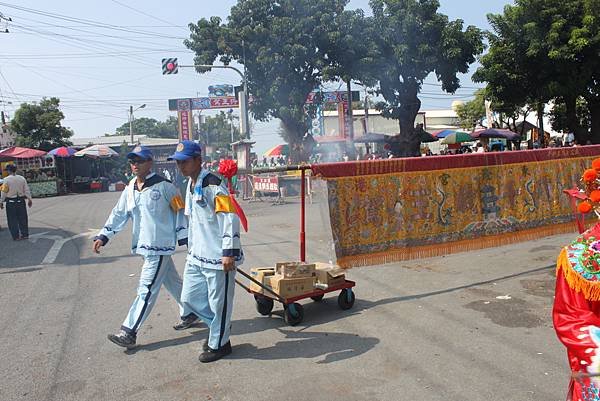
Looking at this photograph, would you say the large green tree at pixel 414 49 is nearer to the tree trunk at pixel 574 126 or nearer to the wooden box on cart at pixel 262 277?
the tree trunk at pixel 574 126

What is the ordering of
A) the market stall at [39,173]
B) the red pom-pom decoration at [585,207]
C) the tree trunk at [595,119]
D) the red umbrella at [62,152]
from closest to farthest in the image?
the red pom-pom decoration at [585,207]
the tree trunk at [595,119]
the red umbrella at [62,152]
the market stall at [39,173]

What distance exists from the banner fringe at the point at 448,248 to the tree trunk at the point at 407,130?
1814 centimetres

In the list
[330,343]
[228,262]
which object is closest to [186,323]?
[228,262]

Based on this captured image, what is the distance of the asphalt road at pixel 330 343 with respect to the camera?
4156 mm

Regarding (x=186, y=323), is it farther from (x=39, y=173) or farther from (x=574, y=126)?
(x=39, y=173)

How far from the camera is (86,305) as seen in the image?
6.78 meters

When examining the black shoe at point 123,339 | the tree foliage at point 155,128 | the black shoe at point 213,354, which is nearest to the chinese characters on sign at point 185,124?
the black shoe at point 123,339

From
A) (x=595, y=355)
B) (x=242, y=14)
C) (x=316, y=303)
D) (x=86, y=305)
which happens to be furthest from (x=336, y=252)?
(x=242, y=14)

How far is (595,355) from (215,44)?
1168 inches

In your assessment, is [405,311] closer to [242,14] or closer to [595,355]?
[595,355]

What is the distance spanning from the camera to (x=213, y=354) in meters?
4.76

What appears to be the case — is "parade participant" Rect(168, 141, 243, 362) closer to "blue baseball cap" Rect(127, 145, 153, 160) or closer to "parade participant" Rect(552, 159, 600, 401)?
"blue baseball cap" Rect(127, 145, 153, 160)

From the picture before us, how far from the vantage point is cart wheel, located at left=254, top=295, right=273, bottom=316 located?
6.04 m

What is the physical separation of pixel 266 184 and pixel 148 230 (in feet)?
52.7
